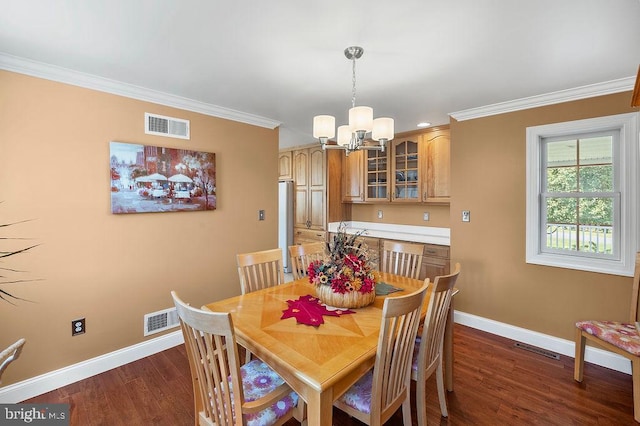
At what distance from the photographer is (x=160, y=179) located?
270cm

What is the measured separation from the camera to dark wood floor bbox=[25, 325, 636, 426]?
1.94m

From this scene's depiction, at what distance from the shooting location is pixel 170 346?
2836mm

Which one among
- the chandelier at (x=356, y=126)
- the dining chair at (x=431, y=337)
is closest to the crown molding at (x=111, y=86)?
the chandelier at (x=356, y=126)

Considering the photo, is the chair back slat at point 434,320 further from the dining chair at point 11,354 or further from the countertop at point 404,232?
the countertop at point 404,232

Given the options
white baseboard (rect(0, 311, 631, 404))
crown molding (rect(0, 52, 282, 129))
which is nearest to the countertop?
white baseboard (rect(0, 311, 631, 404))

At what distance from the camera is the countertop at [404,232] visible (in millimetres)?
3844

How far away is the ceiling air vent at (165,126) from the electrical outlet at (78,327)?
64.0 inches

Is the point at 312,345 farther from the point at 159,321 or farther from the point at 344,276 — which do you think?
the point at 159,321

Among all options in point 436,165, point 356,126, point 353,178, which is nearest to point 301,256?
point 356,126

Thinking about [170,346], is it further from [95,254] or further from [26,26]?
[26,26]

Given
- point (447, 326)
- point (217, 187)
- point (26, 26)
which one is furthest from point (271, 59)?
point (447, 326)

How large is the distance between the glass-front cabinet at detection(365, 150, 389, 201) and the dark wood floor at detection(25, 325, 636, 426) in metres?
2.38

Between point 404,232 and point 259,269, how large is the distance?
108 inches

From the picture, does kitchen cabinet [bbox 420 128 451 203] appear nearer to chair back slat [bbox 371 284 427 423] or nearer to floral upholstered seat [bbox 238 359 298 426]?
chair back slat [bbox 371 284 427 423]
